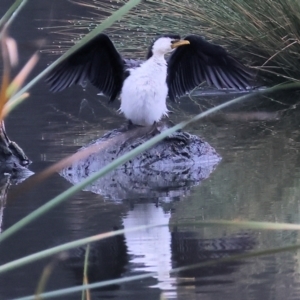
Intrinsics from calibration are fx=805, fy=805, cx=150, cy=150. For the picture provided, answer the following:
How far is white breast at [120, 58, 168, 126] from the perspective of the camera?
15.4 feet

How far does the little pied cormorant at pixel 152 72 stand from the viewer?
473 centimetres

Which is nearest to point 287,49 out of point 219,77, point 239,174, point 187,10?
point 187,10

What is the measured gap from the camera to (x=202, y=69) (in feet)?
16.9

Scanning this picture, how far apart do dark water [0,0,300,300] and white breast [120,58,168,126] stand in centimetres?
52

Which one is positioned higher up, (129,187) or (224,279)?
(129,187)

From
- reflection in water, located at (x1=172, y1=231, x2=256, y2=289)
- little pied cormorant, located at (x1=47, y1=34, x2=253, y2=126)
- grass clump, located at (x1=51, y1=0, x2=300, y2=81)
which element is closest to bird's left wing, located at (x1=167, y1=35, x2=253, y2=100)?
little pied cormorant, located at (x1=47, y1=34, x2=253, y2=126)

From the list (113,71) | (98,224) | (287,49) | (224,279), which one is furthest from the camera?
(287,49)

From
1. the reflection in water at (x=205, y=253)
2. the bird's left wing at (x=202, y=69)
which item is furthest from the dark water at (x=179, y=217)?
the bird's left wing at (x=202, y=69)

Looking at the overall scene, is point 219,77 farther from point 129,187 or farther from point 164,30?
point 164,30

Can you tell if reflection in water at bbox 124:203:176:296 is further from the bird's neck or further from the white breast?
the bird's neck

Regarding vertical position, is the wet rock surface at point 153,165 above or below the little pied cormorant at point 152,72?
below

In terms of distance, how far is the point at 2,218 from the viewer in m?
3.46

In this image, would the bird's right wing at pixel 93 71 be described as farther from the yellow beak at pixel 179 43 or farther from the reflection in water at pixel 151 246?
the reflection in water at pixel 151 246

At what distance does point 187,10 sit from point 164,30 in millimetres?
299
